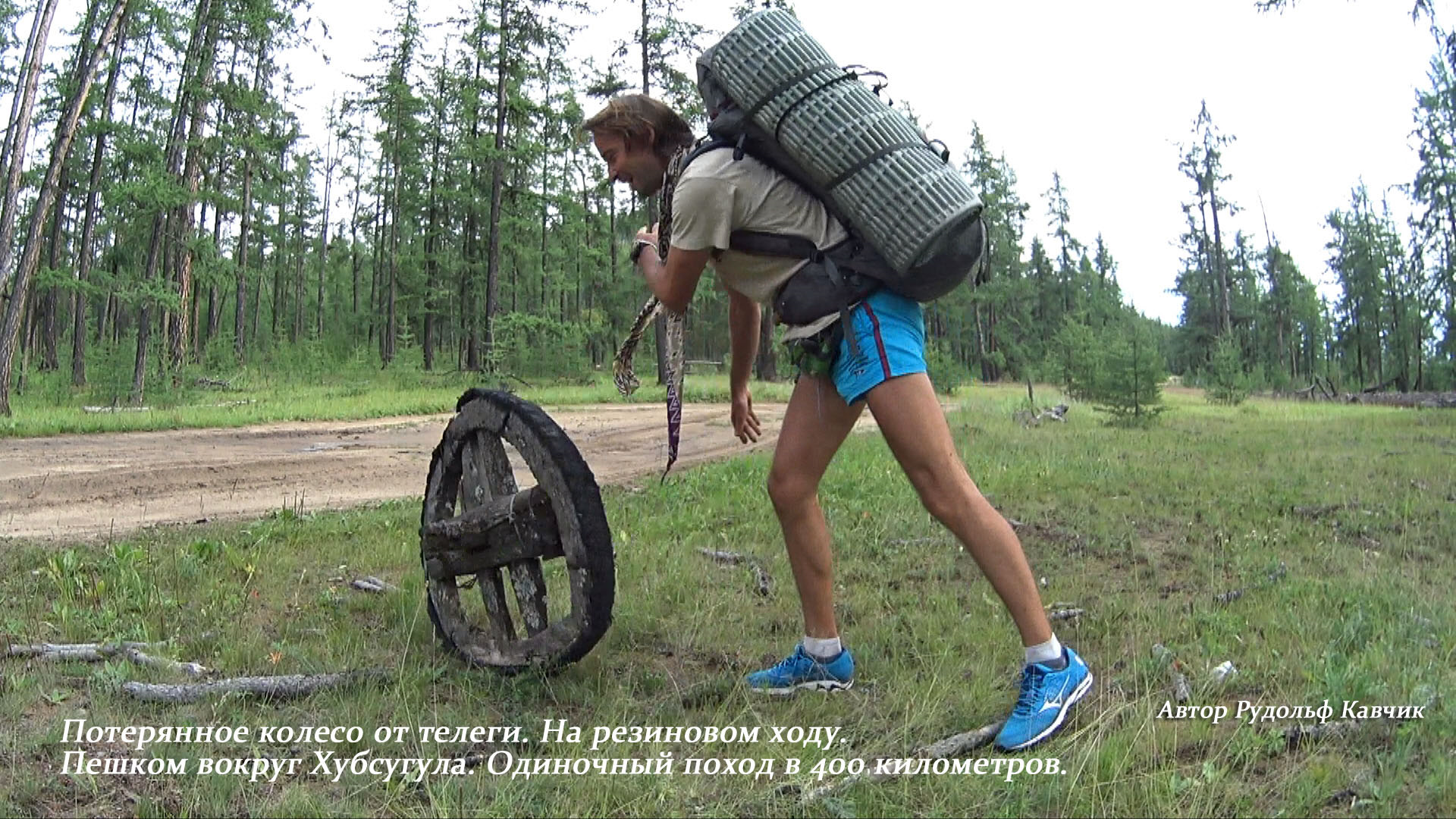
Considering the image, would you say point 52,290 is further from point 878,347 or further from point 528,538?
point 878,347

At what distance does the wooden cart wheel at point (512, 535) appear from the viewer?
8.72ft

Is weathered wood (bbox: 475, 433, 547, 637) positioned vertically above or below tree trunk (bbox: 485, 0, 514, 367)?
below

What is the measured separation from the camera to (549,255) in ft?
119

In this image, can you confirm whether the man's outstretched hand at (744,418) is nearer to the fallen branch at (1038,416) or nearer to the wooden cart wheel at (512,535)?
the wooden cart wheel at (512,535)

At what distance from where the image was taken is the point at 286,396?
18.0 meters

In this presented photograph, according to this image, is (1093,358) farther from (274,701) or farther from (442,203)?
(442,203)

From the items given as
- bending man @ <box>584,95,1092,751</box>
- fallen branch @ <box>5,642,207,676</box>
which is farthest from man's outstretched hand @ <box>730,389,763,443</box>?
fallen branch @ <box>5,642,207,676</box>

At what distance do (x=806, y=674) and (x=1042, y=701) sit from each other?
2.60 ft

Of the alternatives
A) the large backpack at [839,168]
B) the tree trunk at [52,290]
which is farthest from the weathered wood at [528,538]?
the tree trunk at [52,290]

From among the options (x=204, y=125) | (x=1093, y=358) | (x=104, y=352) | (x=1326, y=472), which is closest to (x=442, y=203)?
(x=204, y=125)

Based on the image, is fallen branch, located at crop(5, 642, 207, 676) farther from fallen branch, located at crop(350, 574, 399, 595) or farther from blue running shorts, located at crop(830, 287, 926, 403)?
blue running shorts, located at crop(830, 287, 926, 403)

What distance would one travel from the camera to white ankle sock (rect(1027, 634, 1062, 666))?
2.47m

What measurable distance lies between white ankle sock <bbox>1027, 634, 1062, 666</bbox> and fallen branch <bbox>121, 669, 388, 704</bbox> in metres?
2.03

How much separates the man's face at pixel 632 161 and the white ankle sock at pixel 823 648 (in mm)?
1616
